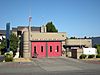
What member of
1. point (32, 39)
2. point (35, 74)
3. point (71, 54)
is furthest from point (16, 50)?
point (35, 74)

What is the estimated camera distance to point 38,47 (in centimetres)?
4988

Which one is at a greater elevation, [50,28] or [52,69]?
[50,28]

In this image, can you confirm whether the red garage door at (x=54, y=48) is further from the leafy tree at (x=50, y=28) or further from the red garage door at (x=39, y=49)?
the leafy tree at (x=50, y=28)

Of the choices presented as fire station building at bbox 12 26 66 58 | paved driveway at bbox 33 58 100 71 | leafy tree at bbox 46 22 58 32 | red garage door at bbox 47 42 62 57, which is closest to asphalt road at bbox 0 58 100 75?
paved driveway at bbox 33 58 100 71

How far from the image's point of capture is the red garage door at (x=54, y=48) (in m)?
50.2

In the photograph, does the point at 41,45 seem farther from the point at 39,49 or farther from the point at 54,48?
the point at 54,48

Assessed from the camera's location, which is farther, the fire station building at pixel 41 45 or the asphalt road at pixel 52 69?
the fire station building at pixel 41 45

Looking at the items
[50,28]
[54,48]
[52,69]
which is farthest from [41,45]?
[50,28]

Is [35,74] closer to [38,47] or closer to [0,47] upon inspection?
[38,47]

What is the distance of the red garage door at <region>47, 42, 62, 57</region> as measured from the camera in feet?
165

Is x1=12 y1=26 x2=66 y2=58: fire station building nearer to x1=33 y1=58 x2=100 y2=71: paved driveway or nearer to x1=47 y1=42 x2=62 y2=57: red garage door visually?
x1=47 y1=42 x2=62 y2=57: red garage door

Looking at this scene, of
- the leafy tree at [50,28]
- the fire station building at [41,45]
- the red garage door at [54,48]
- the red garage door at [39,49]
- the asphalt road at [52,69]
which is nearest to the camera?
the asphalt road at [52,69]

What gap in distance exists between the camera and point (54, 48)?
1988 inches

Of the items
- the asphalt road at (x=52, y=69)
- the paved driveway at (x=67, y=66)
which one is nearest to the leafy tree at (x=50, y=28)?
the paved driveway at (x=67, y=66)
